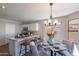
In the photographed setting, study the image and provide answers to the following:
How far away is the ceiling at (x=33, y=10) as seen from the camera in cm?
194

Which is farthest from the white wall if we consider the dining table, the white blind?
the dining table

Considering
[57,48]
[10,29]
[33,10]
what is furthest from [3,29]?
[57,48]

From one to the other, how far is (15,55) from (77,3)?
129cm

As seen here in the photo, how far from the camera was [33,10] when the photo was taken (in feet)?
6.56

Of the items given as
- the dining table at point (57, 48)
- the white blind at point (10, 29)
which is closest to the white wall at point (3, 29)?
the white blind at point (10, 29)

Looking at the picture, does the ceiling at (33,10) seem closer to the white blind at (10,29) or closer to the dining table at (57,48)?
the white blind at (10,29)

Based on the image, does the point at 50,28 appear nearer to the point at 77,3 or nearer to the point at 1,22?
the point at 77,3

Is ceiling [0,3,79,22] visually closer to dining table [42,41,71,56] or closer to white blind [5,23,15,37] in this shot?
white blind [5,23,15,37]

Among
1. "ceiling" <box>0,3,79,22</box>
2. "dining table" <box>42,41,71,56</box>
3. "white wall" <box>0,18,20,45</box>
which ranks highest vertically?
"ceiling" <box>0,3,79,22</box>

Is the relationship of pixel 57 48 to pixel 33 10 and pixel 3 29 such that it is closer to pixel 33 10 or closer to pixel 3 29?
pixel 33 10

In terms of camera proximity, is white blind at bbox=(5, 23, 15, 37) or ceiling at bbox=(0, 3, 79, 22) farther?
white blind at bbox=(5, 23, 15, 37)

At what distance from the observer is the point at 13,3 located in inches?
75.5

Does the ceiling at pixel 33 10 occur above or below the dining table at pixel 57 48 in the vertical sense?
above

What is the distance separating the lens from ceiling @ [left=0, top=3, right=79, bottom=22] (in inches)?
76.4
